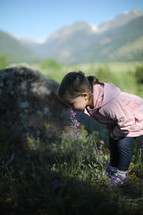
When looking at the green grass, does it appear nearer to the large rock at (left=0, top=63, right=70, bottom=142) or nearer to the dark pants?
the dark pants

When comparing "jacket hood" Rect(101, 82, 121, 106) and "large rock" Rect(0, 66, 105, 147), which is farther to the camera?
"large rock" Rect(0, 66, 105, 147)

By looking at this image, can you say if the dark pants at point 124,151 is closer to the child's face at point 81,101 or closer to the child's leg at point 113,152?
the child's leg at point 113,152

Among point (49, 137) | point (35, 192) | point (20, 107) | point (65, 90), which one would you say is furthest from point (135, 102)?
point (20, 107)

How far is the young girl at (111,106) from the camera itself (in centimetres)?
194

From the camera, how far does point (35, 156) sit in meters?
3.57

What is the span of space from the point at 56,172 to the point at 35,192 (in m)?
0.57

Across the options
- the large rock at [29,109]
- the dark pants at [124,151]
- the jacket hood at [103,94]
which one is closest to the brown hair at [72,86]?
the jacket hood at [103,94]

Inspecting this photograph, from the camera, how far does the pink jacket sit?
195 cm

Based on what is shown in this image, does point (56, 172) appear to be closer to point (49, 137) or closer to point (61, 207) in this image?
point (61, 207)

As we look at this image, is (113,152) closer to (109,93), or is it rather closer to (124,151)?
(124,151)

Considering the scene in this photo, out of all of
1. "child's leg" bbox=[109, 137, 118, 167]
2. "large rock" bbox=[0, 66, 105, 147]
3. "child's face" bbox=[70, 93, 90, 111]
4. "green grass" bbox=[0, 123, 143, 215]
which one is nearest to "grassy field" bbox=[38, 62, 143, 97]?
"large rock" bbox=[0, 66, 105, 147]

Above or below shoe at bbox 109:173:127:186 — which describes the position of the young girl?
above

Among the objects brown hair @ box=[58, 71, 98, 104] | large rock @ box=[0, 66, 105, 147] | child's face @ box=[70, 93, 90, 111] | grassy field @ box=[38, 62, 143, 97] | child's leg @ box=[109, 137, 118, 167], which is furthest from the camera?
grassy field @ box=[38, 62, 143, 97]

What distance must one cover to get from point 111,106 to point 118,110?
76 millimetres
